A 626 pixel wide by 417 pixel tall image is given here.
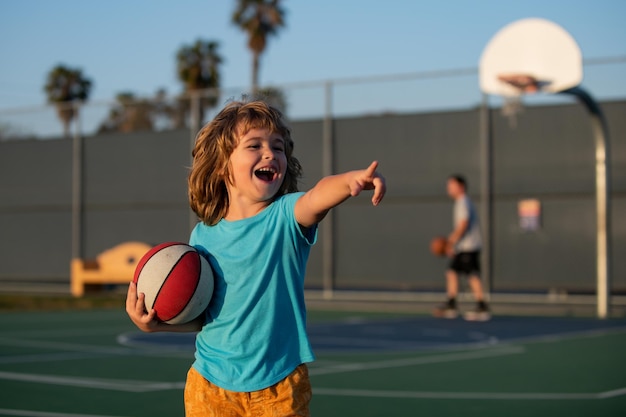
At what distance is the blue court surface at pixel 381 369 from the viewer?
7.19 meters

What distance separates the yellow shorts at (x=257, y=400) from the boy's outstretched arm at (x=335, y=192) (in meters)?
0.60

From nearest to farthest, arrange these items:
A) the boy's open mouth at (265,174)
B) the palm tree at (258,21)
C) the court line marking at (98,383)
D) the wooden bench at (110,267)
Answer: the boy's open mouth at (265,174)
the court line marking at (98,383)
the wooden bench at (110,267)
the palm tree at (258,21)

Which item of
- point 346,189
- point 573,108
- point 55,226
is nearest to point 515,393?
point 346,189

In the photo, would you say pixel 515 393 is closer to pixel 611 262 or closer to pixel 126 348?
pixel 126 348

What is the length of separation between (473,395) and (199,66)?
141ft

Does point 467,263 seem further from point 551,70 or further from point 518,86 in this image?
point 551,70

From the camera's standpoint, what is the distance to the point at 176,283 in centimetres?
402

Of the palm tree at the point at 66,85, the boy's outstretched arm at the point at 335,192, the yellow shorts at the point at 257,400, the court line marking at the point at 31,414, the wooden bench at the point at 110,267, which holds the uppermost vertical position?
the palm tree at the point at 66,85

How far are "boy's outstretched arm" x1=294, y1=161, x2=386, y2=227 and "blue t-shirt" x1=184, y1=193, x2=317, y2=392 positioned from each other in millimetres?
97

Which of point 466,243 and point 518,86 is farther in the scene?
point 466,243

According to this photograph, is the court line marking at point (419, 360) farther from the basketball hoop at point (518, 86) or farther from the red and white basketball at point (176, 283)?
the red and white basketball at point (176, 283)

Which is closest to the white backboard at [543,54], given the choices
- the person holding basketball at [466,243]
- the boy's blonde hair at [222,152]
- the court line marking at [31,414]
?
the person holding basketball at [466,243]

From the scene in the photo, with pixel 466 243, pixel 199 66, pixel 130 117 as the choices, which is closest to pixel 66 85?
pixel 199 66

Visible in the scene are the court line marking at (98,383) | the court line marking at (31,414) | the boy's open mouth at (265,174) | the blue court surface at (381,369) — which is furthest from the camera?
the court line marking at (98,383)
